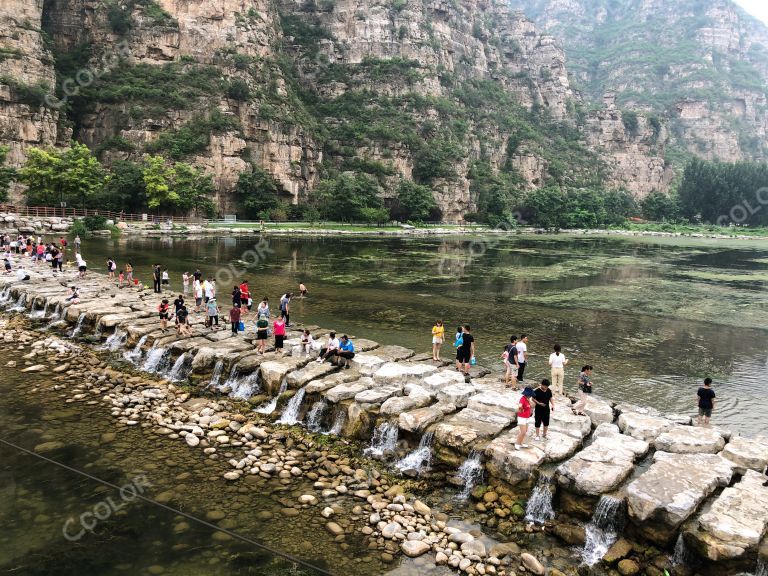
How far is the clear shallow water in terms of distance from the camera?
74.1ft

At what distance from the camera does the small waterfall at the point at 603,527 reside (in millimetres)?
10617

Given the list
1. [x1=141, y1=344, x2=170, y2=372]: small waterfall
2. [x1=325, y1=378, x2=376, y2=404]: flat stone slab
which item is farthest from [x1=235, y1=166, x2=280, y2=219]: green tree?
[x1=325, y1=378, x2=376, y2=404]: flat stone slab

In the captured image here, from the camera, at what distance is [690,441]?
13633 mm

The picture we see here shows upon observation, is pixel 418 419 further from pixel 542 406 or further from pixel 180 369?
pixel 180 369

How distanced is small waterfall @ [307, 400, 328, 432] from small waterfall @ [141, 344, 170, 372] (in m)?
7.86

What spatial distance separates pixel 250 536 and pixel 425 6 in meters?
194

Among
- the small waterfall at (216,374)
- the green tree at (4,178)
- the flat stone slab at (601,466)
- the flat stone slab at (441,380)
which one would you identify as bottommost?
the small waterfall at (216,374)

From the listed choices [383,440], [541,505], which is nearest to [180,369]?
[383,440]

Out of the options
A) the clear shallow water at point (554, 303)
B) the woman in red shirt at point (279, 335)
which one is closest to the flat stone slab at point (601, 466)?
the clear shallow water at point (554, 303)

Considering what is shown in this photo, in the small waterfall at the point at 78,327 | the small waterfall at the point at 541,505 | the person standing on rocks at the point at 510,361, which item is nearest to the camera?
the small waterfall at the point at 541,505

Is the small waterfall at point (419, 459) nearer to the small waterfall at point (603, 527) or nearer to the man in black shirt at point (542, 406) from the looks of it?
the man in black shirt at point (542, 406)

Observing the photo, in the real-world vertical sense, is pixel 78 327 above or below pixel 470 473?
above

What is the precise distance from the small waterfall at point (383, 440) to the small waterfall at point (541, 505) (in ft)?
13.6

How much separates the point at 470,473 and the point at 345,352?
804 centimetres
